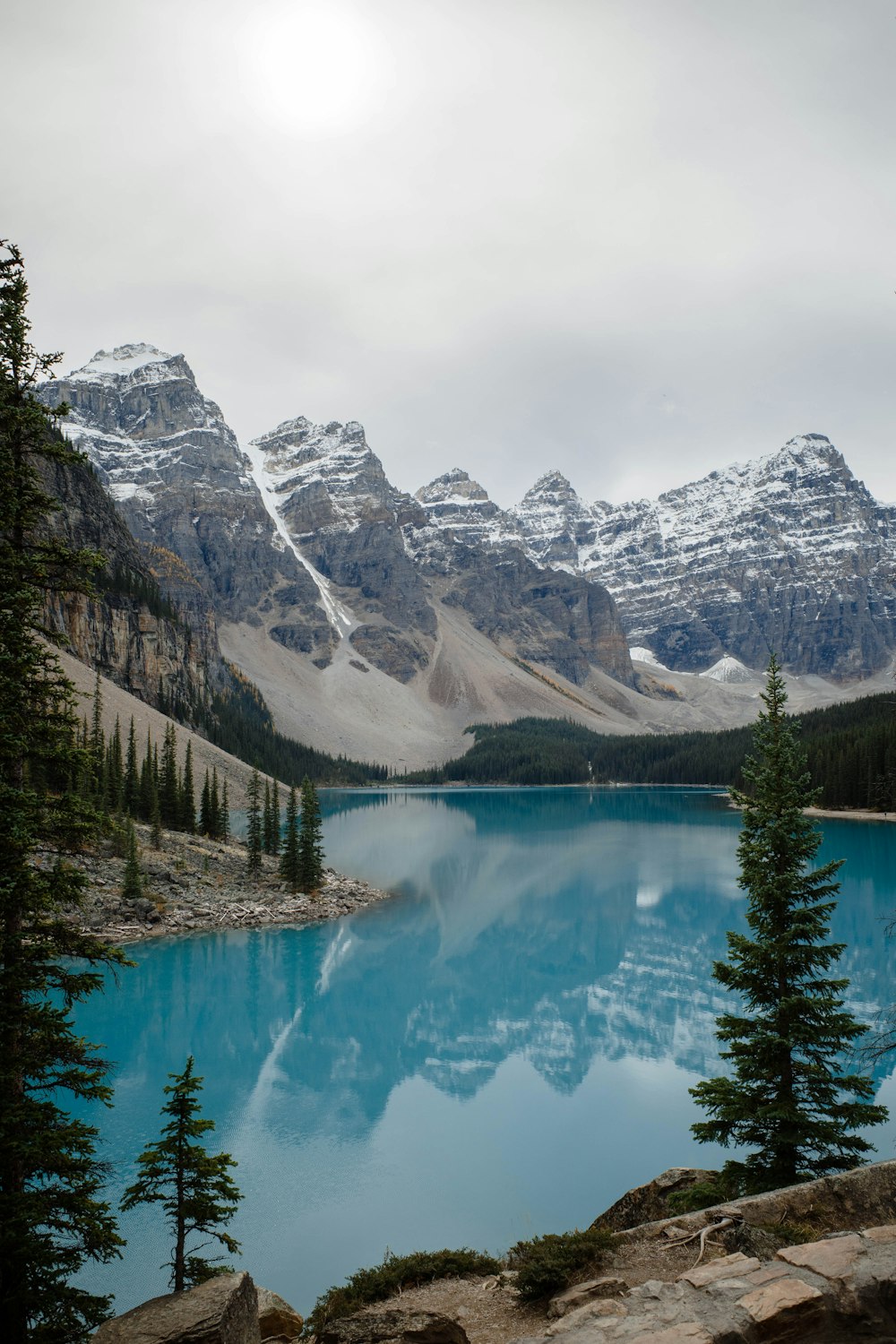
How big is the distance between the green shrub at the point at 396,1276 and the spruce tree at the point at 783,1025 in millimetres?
4167

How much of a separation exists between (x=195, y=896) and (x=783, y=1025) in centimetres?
3975

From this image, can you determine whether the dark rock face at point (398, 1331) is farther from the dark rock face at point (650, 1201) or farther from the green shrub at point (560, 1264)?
the dark rock face at point (650, 1201)

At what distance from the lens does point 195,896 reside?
46.8m

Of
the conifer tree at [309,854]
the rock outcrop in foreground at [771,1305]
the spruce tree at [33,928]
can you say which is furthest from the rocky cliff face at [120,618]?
the rock outcrop in foreground at [771,1305]

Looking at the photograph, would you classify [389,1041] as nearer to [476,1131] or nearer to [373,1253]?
[476,1131]

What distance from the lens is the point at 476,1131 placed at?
2278cm

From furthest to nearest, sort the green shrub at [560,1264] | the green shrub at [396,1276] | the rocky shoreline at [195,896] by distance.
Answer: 1. the rocky shoreline at [195,896]
2. the green shrub at [396,1276]
3. the green shrub at [560,1264]

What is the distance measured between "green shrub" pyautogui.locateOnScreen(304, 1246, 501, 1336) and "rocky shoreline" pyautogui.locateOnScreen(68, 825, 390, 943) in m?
29.6

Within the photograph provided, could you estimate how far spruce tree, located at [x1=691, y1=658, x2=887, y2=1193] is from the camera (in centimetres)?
1256

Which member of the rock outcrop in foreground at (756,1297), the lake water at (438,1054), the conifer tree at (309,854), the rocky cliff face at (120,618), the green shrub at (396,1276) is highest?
the rocky cliff face at (120,618)

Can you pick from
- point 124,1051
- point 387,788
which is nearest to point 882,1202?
point 124,1051

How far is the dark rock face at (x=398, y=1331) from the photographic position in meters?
8.19

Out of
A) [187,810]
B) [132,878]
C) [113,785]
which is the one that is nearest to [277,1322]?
[132,878]

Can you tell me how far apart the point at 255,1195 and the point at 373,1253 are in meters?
3.88
